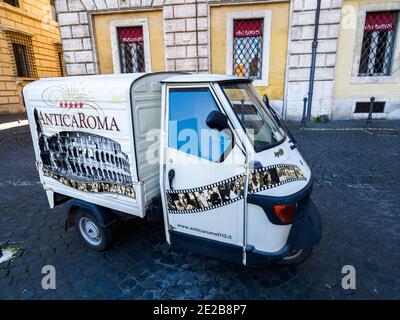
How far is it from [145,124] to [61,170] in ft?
4.80

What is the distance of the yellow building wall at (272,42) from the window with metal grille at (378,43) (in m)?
3.36

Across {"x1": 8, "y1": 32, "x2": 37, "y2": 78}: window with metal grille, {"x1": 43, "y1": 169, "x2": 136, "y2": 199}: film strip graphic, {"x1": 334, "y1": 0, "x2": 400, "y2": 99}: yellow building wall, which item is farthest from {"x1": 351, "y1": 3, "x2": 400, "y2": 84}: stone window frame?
{"x1": 8, "y1": 32, "x2": 37, "y2": 78}: window with metal grille

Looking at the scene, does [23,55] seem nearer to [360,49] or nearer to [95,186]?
[95,186]

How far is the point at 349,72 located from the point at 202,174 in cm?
1121

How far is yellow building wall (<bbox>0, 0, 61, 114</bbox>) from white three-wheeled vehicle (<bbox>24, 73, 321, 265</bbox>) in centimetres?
1762

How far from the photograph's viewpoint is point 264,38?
36.2ft

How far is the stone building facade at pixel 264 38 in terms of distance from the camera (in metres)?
10.5

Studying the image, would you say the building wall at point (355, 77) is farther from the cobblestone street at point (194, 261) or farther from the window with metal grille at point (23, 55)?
the window with metal grille at point (23, 55)

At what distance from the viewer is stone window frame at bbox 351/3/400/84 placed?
10.3 m

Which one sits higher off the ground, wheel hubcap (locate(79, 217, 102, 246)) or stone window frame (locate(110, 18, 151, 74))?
stone window frame (locate(110, 18, 151, 74))

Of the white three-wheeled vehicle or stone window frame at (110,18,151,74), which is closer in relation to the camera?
the white three-wheeled vehicle

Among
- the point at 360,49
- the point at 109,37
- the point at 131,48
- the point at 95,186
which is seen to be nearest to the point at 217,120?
the point at 95,186

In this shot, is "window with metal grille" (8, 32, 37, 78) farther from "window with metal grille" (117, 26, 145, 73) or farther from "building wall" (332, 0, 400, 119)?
"building wall" (332, 0, 400, 119)

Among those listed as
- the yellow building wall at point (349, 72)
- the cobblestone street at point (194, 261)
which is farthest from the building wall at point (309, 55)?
the cobblestone street at point (194, 261)
